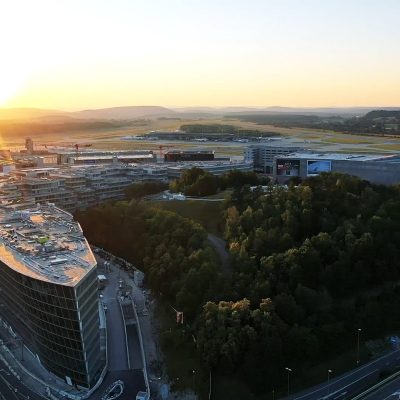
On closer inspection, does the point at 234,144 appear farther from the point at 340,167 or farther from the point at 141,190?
the point at 141,190

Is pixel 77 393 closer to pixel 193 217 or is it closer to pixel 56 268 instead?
pixel 56 268

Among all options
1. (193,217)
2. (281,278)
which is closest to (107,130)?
(193,217)

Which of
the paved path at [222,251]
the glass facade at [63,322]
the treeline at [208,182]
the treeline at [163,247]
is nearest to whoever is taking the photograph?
the glass facade at [63,322]

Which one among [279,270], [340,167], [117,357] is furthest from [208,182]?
[117,357]

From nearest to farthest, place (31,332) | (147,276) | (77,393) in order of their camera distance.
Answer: (77,393) → (31,332) → (147,276)

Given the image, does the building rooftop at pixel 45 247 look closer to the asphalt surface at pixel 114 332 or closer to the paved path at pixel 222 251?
the asphalt surface at pixel 114 332

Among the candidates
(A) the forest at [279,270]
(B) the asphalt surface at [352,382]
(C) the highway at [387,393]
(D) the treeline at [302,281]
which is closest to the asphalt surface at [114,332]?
(A) the forest at [279,270]

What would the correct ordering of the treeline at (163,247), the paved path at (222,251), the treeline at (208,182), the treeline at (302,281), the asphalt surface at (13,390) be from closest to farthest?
the asphalt surface at (13,390) < the treeline at (302,281) < the treeline at (163,247) < the paved path at (222,251) < the treeline at (208,182)
